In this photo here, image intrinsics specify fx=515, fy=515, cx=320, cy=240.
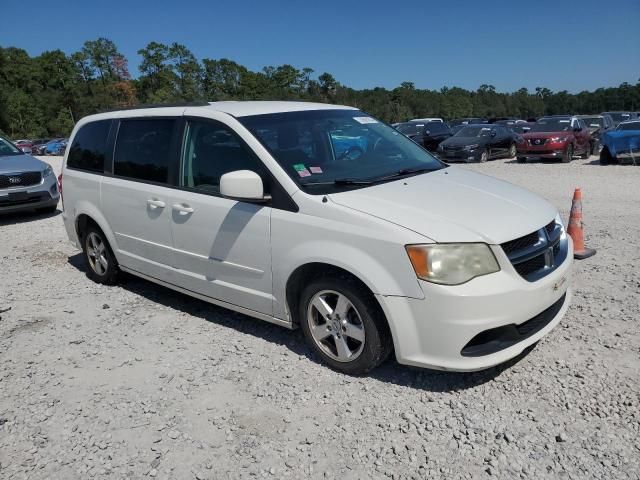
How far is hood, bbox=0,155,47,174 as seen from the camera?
9.44 metres

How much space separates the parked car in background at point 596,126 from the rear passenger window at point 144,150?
18683 millimetres

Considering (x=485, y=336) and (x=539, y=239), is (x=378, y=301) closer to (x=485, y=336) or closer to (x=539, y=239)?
(x=485, y=336)

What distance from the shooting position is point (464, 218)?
3.16 meters

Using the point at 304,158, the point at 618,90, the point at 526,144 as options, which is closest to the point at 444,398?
the point at 304,158

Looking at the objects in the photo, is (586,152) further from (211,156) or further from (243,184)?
(243,184)

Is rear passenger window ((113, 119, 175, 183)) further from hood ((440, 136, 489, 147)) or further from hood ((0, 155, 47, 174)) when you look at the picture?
hood ((440, 136, 489, 147))

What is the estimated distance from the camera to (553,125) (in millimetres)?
18047

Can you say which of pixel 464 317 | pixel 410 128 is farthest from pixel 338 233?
pixel 410 128

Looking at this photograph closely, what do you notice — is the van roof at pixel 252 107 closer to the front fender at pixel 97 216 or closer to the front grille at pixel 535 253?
the front fender at pixel 97 216

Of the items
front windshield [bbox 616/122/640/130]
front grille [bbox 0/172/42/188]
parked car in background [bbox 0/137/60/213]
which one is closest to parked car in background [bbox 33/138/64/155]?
parked car in background [bbox 0/137/60/213]

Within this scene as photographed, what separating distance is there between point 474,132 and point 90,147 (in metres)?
16.6

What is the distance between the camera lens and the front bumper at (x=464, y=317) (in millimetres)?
2936

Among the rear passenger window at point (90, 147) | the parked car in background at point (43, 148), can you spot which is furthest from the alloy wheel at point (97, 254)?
the parked car in background at point (43, 148)

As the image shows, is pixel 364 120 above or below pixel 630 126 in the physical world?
above
